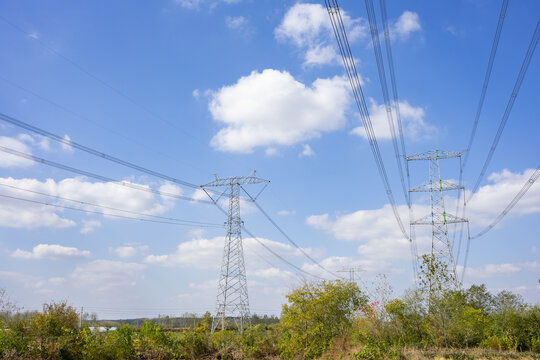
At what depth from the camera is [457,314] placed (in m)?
26.6

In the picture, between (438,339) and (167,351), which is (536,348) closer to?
(438,339)

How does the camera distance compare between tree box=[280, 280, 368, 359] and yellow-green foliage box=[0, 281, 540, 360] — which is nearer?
yellow-green foliage box=[0, 281, 540, 360]

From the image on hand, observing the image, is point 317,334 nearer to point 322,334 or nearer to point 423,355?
point 322,334

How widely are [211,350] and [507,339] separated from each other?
22.9 meters

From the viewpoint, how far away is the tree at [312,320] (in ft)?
79.9

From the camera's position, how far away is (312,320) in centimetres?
2495

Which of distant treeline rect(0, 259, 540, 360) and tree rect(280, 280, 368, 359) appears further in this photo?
tree rect(280, 280, 368, 359)

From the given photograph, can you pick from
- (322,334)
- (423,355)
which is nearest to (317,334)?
(322,334)

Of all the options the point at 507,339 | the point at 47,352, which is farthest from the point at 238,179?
the point at 507,339

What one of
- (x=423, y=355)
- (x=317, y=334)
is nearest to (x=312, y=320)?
(x=317, y=334)

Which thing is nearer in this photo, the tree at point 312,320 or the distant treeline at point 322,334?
the distant treeline at point 322,334

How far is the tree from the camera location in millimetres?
24344

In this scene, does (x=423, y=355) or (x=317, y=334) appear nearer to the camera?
(x=423, y=355)

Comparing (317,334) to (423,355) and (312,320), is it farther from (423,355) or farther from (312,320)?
(423,355)
